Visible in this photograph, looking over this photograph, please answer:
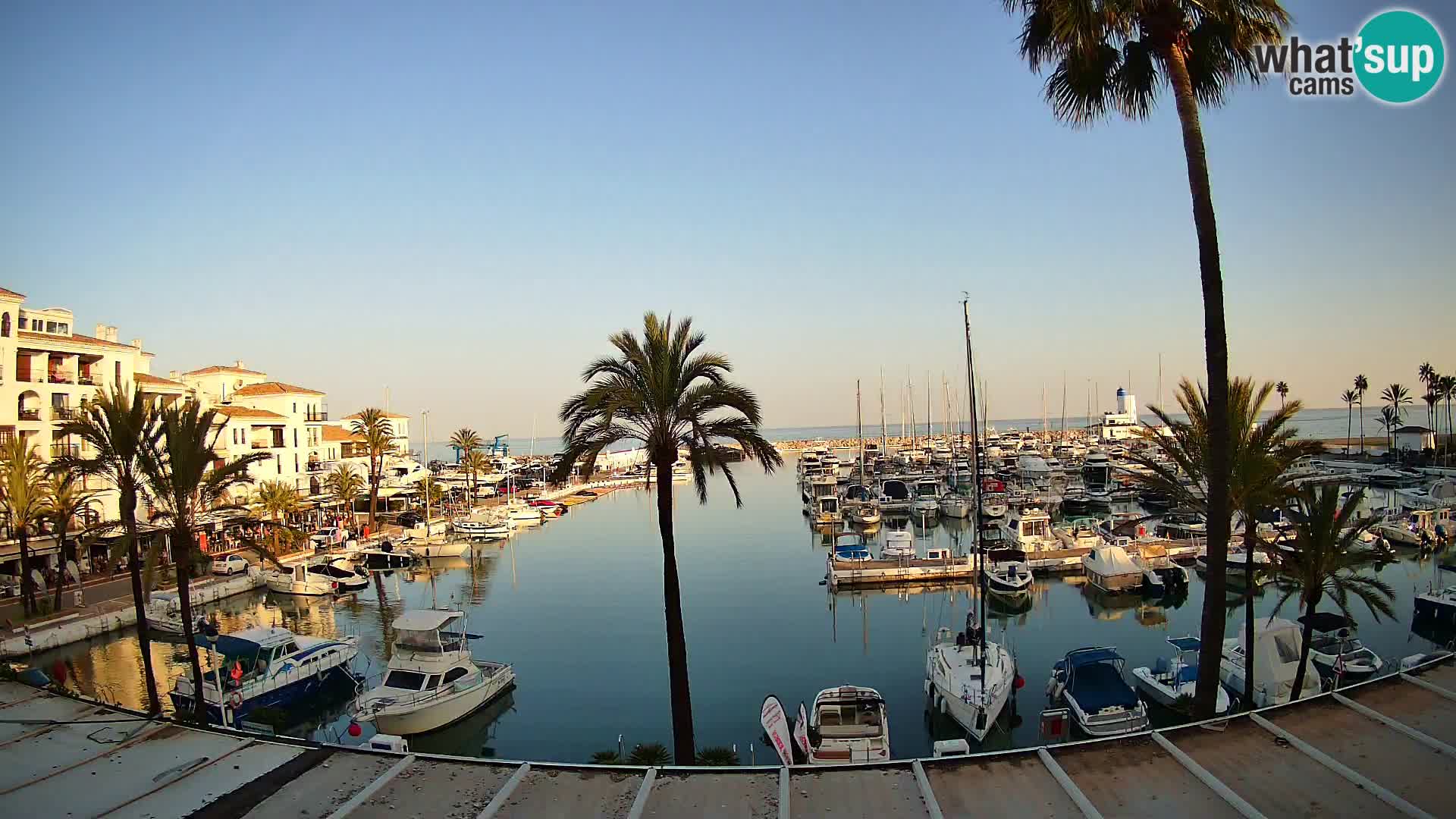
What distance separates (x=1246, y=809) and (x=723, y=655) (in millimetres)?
22260

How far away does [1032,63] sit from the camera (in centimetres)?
1279

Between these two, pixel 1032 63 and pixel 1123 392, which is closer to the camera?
pixel 1032 63

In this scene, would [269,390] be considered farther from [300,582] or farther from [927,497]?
[927,497]

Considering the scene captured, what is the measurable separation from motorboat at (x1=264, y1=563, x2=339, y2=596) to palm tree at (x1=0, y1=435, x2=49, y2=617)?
9583 millimetres

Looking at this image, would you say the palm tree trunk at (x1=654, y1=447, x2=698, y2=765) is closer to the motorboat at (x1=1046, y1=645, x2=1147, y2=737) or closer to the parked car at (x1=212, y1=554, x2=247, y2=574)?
the motorboat at (x1=1046, y1=645, x2=1147, y2=737)

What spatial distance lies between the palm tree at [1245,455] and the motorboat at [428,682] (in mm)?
19086

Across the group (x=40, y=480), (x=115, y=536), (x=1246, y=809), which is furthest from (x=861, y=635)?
(x=115, y=536)

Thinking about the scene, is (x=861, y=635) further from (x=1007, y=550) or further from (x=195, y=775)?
(x=195, y=775)

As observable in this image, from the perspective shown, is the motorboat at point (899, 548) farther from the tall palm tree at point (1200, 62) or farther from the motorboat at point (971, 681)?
the tall palm tree at point (1200, 62)

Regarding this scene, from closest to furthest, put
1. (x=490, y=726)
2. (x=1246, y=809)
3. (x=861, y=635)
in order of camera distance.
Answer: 1. (x=1246, y=809)
2. (x=490, y=726)
3. (x=861, y=635)

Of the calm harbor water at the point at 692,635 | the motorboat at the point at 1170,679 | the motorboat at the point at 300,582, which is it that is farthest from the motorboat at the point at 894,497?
the motorboat at the point at 1170,679

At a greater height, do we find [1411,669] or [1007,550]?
[1411,669]

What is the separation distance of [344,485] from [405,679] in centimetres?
4038

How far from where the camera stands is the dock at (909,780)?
321 inches
